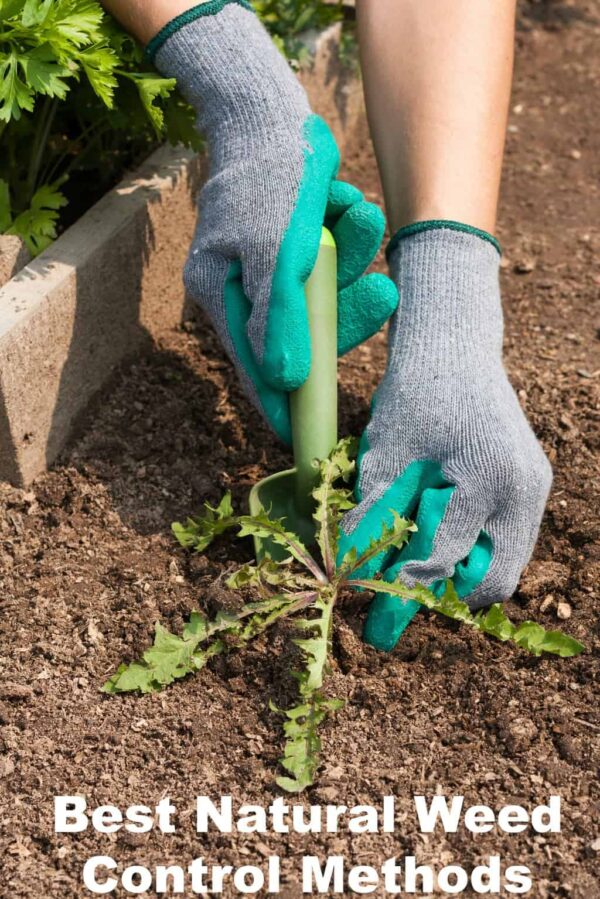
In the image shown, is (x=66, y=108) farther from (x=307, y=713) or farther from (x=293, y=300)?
(x=307, y=713)

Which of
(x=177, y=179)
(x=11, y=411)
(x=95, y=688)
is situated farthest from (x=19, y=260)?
(x=95, y=688)

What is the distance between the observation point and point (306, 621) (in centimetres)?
190

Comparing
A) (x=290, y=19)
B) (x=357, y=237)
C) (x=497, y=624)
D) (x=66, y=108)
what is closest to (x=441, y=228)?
(x=357, y=237)

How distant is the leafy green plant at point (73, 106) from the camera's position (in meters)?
2.12

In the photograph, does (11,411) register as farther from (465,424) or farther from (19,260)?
(465,424)

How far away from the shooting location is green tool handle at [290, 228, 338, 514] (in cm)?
212

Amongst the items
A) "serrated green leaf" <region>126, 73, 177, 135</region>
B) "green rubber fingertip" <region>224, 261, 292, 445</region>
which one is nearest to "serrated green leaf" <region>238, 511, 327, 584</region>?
"green rubber fingertip" <region>224, 261, 292, 445</region>

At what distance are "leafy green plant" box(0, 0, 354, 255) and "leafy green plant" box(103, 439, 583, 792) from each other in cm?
88

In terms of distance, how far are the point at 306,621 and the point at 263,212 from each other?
0.81 meters

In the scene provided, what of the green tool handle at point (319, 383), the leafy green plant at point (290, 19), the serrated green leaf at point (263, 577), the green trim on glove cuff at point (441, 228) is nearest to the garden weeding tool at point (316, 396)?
the green tool handle at point (319, 383)

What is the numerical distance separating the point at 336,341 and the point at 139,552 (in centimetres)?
59

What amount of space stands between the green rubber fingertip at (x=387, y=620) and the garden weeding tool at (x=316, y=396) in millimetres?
246

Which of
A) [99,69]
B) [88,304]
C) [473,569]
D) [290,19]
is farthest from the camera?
[290,19]

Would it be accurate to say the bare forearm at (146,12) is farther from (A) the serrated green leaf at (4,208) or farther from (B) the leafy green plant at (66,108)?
(A) the serrated green leaf at (4,208)
